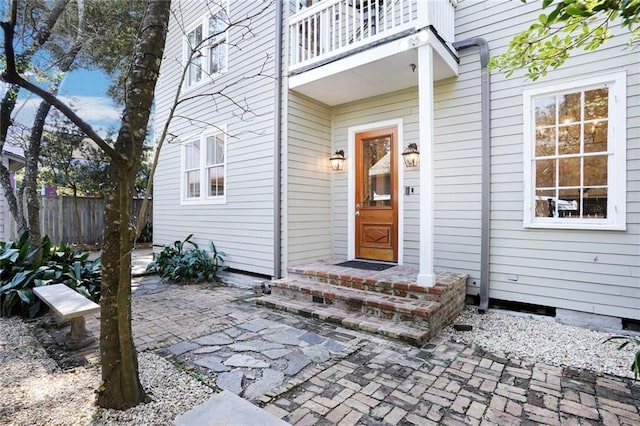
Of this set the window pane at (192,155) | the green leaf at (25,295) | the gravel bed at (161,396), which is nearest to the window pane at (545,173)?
the gravel bed at (161,396)

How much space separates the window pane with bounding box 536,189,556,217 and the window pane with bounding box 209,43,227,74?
5465 mm

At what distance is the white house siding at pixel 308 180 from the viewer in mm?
5062

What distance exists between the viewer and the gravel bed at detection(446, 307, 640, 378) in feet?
9.15

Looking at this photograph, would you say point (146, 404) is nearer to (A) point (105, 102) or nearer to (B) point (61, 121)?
(A) point (105, 102)

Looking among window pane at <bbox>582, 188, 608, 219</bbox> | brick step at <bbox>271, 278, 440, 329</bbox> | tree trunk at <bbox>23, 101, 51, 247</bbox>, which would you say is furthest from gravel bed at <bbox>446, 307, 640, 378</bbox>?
tree trunk at <bbox>23, 101, 51, 247</bbox>

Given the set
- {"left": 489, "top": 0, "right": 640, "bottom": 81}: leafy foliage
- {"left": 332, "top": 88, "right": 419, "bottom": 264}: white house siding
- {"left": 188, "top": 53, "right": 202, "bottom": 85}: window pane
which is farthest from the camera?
{"left": 188, "top": 53, "right": 202, "bottom": 85}: window pane

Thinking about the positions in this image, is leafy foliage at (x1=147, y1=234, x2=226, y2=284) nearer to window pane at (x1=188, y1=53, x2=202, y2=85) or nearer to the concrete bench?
the concrete bench

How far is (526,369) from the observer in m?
2.67

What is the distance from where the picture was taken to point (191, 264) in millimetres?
5832

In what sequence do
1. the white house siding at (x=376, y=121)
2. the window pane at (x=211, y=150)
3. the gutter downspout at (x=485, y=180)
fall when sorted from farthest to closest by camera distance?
the window pane at (x=211, y=150)
the white house siding at (x=376, y=121)
the gutter downspout at (x=485, y=180)

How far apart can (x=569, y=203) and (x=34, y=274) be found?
6.33 meters

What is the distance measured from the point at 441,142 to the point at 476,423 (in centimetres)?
349

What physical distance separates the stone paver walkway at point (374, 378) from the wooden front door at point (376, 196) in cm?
190

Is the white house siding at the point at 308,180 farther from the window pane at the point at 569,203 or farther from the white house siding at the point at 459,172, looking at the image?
the window pane at the point at 569,203
